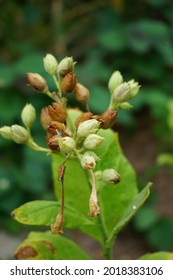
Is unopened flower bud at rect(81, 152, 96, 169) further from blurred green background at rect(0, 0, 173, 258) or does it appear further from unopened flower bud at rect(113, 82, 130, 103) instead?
blurred green background at rect(0, 0, 173, 258)

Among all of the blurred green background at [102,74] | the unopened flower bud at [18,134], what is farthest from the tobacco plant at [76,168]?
the blurred green background at [102,74]

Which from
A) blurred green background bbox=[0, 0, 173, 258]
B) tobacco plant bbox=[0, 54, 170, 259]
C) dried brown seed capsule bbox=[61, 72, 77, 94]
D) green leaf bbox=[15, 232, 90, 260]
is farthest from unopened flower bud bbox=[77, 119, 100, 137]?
blurred green background bbox=[0, 0, 173, 258]

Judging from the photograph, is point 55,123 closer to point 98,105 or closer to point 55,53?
point 98,105

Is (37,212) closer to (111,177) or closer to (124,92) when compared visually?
(111,177)

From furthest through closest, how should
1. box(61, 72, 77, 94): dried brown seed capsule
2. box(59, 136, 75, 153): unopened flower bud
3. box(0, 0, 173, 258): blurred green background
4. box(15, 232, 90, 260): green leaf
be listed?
box(0, 0, 173, 258): blurred green background, box(15, 232, 90, 260): green leaf, box(61, 72, 77, 94): dried brown seed capsule, box(59, 136, 75, 153): unopened flower bud

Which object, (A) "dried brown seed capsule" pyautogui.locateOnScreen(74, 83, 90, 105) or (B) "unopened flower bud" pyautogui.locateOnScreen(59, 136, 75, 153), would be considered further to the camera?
(A) "dried brown seed capsule" pyautogui.locateOnScreen(74, 83, 90, 105)
